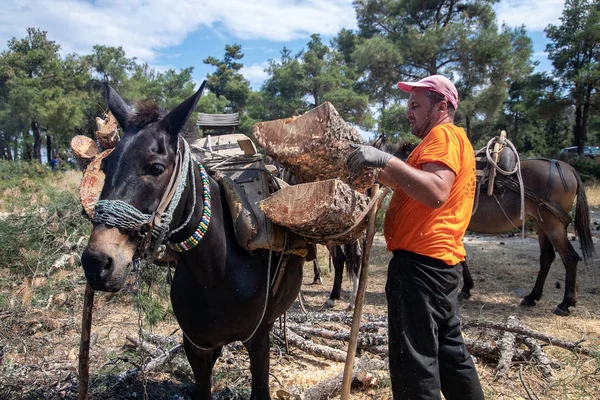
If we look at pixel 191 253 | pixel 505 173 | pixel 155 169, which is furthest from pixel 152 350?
pixel 505 173

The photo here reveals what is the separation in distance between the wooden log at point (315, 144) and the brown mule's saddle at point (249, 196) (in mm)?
323

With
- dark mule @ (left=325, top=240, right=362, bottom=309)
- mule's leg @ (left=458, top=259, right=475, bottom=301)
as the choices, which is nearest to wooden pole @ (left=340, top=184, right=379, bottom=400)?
dark mule @ (left=325, top=240, right=362, bottom=309)

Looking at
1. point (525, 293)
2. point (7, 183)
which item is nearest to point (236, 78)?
point (7, 183)

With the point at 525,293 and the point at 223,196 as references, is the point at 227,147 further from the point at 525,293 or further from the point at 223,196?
the point at 525,293

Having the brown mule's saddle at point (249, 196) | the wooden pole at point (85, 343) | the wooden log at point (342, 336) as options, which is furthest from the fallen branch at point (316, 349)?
the wooden pole at point (85, 343)

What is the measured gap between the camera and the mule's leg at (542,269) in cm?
575

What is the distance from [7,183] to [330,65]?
638 inches

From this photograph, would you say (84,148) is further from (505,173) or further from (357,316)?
(505,173)

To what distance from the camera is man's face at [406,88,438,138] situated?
222 cm

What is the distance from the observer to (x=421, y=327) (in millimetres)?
2127

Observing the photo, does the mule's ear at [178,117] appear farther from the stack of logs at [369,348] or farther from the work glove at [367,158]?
the stack of logs at [369,348]

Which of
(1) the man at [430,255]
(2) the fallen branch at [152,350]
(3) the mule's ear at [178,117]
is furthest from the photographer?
(2) the fallen branch at [152,350]

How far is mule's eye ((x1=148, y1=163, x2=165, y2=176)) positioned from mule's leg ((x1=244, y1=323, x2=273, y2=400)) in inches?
43.6

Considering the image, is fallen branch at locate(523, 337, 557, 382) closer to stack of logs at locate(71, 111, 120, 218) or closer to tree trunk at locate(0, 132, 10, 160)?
stack of logs at locate(71, 111, 120, 218)
